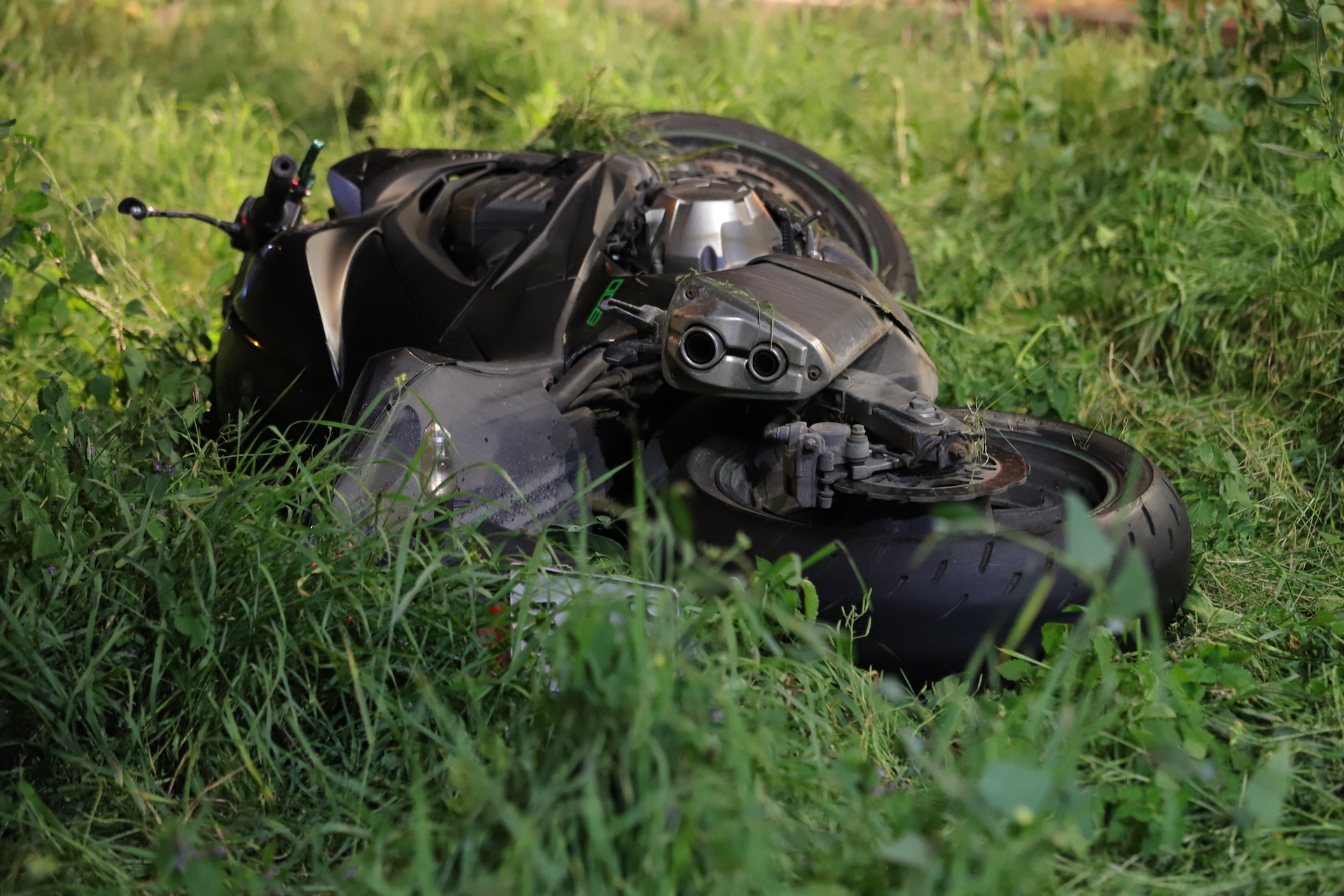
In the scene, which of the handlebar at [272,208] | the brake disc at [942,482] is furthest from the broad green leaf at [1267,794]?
the handlebar at [272,208]

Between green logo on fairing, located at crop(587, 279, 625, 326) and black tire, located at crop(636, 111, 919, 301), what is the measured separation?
3.19 ft

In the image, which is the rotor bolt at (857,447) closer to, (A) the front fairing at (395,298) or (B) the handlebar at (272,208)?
(A) the front fairing at (395,298)

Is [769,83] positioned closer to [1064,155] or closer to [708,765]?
[1064,155]

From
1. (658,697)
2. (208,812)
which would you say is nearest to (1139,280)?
(658,697)

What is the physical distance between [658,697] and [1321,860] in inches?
34.6

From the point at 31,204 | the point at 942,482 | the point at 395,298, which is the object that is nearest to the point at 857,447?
the point at 942,482

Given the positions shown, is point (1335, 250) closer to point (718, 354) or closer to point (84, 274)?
point (718, 354)

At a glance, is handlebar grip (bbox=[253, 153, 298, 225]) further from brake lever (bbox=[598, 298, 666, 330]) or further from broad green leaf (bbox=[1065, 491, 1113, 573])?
broad green leaf (bbox=[1065, 491, 1113, 573])

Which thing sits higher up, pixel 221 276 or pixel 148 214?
pixel 148 214

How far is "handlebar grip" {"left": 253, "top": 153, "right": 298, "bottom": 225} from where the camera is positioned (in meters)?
2.73

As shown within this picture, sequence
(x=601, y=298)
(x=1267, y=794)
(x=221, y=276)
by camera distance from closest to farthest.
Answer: (x=1267, y=794)
(x=601, y=298)
(x=221, y=276)

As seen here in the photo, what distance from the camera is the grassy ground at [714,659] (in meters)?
1.31

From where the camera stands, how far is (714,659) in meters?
1.61

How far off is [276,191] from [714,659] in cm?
175
